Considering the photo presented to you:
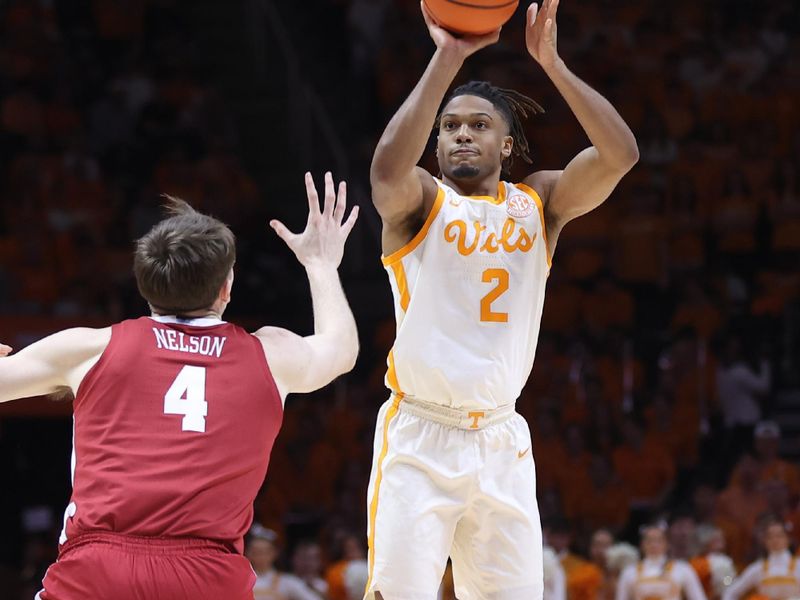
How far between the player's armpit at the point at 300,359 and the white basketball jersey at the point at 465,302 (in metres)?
0.97

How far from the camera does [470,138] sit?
506 cm

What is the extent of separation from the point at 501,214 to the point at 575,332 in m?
7.72

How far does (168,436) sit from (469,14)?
72.6 inches

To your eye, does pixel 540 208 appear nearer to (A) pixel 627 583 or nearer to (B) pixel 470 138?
(B) pixel 470 138

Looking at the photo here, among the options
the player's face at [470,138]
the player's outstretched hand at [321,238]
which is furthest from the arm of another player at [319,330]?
the player's face at [470,138]

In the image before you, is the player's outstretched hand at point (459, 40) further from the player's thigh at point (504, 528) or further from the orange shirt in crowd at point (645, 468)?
the orange shirt in crowd at point (645, 468)

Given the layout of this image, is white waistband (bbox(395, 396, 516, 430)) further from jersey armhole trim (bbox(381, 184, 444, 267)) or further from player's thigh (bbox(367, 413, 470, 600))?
jersey armhole trim (bbox(381, 184, 444, 267))

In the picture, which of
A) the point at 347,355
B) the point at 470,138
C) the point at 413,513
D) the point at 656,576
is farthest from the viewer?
the point at 656,576

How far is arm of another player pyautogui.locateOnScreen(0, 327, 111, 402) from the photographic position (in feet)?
11.9

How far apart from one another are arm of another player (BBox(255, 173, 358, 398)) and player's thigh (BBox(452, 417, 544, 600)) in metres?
1.06

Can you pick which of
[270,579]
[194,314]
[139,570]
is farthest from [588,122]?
[270,579]

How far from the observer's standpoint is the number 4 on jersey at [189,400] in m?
3.67

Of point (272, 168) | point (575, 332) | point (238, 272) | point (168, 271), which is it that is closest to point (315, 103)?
point (272, 168)

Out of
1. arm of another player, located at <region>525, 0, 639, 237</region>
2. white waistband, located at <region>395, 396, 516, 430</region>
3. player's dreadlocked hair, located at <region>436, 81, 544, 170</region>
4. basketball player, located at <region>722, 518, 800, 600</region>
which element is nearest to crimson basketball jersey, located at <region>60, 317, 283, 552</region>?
white waistband, located at <region>395, 396, 516, 430</region>
